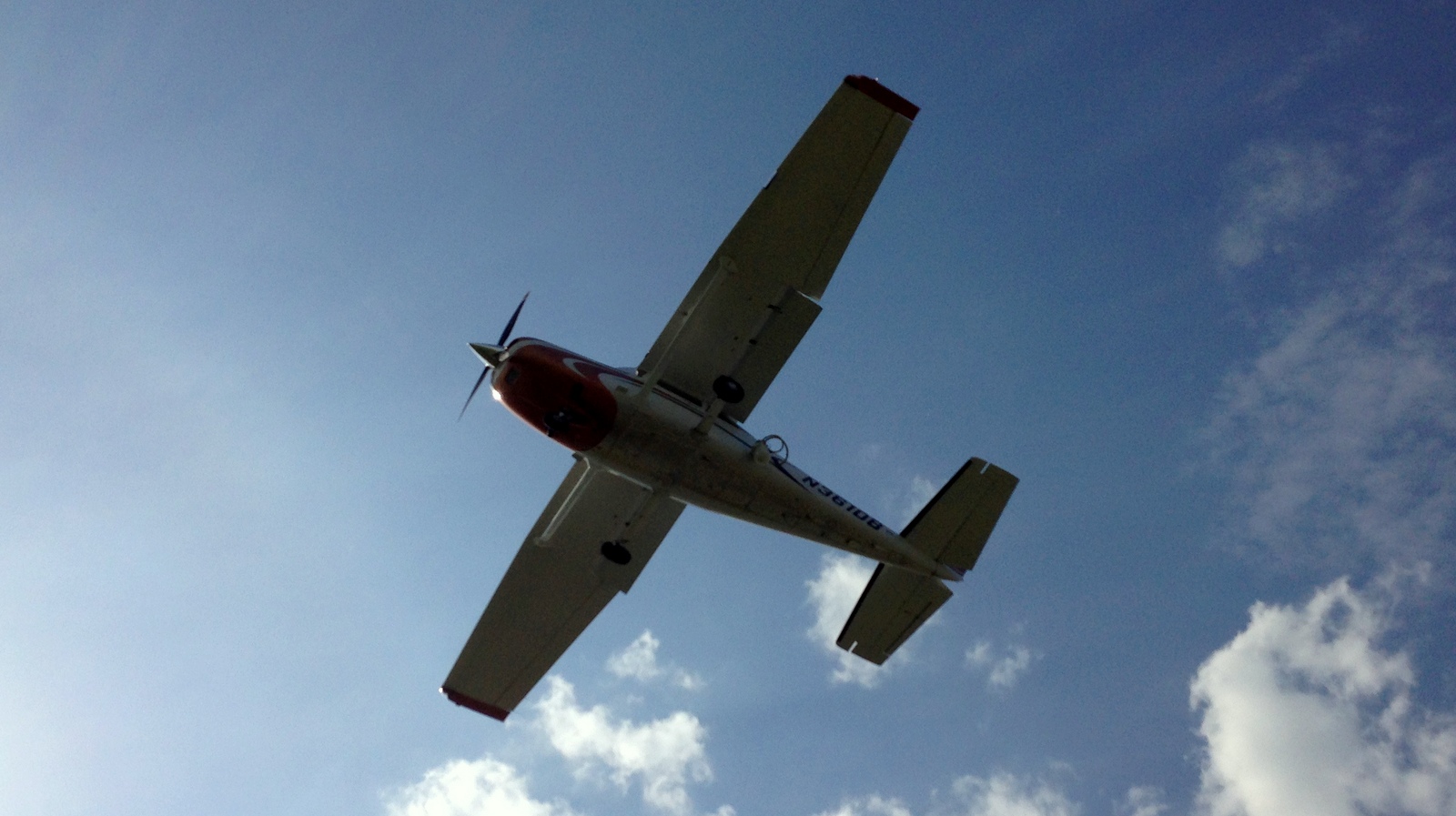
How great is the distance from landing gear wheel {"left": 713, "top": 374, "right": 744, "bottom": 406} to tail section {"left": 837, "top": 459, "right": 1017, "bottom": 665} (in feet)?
13.7

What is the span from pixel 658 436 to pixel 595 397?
1317 mm

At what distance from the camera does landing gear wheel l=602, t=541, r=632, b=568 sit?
17.7 metres

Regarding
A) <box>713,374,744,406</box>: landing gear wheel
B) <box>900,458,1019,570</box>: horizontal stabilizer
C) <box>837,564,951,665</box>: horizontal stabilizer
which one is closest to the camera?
<box>713,374,744,406</box>: landing gear wheel

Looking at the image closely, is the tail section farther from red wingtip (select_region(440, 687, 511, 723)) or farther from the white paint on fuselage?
red wingtip (select_region(440, 687, 511, 723))

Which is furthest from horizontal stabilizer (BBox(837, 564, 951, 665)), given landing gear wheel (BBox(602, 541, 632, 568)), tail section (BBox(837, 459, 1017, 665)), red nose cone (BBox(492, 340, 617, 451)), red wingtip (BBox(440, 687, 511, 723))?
red wingtip (BBox(440, 687, 511, 723))

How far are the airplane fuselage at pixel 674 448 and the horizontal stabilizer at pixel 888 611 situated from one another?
59 cm

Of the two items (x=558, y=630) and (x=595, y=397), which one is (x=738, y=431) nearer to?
(x=595, y=397)

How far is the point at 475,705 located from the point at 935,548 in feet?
32.0

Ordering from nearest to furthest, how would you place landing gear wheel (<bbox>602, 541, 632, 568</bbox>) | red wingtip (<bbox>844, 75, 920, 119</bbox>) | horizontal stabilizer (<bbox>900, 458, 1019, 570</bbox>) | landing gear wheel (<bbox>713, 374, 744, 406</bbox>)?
red wingtip (<bbox>844, 75, 920, 119</bbox>) → landing gear wheel (<bbox>713, 374, 744, 406</bbox>) → horizontal stabilizer (<bbox>900, 458, 1019, 570</bbox>) → landing gear wheel (<bbox>602, 541, 632, 568</bbox>)

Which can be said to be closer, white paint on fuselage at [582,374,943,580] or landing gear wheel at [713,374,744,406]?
white paint on fuselage at [582,374,943,580]

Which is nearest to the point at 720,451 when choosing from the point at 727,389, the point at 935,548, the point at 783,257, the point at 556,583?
the point at 727,389

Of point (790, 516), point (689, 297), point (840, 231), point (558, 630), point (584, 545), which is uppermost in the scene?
point (840, 231)

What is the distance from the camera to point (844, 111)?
1403cm

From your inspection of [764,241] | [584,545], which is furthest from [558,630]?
[764,241]
